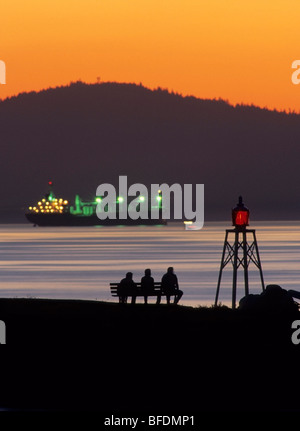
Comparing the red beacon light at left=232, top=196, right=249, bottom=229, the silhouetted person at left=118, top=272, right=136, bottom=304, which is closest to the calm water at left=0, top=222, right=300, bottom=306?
the red beacon light at left=232, top=196, right=249, bottom=229

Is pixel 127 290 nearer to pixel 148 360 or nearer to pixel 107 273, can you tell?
pixel 148 360

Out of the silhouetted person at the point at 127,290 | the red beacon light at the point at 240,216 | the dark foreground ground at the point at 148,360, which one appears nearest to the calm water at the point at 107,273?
the red beacon light at the point at 240,216

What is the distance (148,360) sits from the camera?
1549cm

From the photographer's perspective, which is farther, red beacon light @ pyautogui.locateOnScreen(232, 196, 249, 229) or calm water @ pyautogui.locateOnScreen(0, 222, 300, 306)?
calm water @ pyautogui.locateOnScreen(0, 222, 300, 306)

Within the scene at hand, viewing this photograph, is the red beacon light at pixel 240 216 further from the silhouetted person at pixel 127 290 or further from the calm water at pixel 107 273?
the calm water at pixel 107 273

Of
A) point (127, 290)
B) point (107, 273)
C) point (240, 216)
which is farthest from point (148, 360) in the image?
point (107, 273)

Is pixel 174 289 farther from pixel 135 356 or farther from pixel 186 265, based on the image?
pixel 186 265

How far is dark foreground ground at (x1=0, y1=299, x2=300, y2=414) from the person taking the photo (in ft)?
42.2

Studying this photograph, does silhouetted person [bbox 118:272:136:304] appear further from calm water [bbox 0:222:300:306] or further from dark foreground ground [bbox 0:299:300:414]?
calm water [bbox 0:222:300:306]

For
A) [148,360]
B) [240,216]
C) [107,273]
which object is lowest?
[107,273]

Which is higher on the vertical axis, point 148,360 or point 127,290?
point 127,290

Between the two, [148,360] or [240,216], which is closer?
[148,360]

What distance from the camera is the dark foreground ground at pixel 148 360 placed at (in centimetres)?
1288
